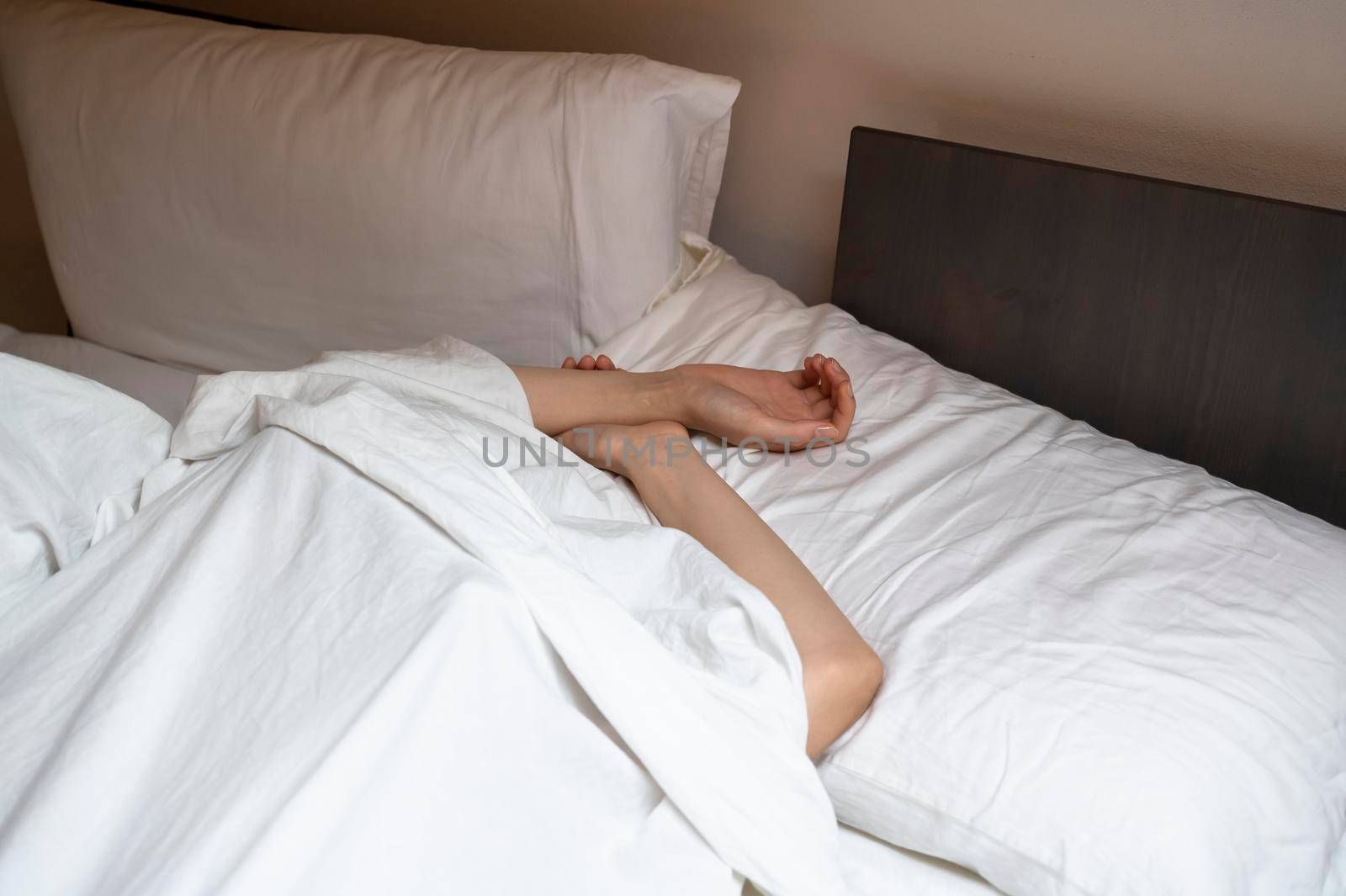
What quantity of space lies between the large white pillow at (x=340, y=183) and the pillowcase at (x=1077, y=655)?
47cm

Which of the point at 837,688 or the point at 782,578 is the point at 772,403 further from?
the point at 837,688

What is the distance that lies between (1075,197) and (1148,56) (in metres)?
0.18

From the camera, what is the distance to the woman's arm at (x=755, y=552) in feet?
2.68

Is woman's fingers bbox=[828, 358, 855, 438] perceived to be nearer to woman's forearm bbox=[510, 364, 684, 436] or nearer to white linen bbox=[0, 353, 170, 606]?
woman's forearm bbox=[510, 364, 684, 436]

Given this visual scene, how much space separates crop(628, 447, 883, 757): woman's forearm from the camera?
0.81 m

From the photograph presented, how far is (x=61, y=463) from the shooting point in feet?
2.98

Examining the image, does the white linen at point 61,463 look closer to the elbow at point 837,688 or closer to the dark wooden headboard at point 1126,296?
the elbow at point 837,688

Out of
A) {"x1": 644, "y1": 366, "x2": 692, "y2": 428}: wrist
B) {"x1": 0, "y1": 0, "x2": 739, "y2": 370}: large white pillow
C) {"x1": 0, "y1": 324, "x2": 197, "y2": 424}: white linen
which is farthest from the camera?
{"x1": 0, "y1": 324, "x2": 197, "y2": 424}: white linen

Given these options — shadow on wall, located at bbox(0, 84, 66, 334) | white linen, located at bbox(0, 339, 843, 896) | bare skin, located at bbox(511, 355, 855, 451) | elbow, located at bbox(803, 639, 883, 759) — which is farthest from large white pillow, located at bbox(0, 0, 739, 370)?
shadow on wall, located at bbox(0, 84, 66, 334)

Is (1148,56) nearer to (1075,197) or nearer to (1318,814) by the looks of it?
(1075,197)

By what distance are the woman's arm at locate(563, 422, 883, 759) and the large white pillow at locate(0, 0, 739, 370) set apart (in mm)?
362

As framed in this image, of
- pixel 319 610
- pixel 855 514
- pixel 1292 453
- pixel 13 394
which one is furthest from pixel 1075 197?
pixel 13 394

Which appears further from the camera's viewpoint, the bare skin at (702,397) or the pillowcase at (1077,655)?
the bare skin at (702,397)

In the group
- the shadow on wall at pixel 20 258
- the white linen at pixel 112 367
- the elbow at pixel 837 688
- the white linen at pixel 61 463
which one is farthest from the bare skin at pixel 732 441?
the shadow on wall at pixel 20 258
